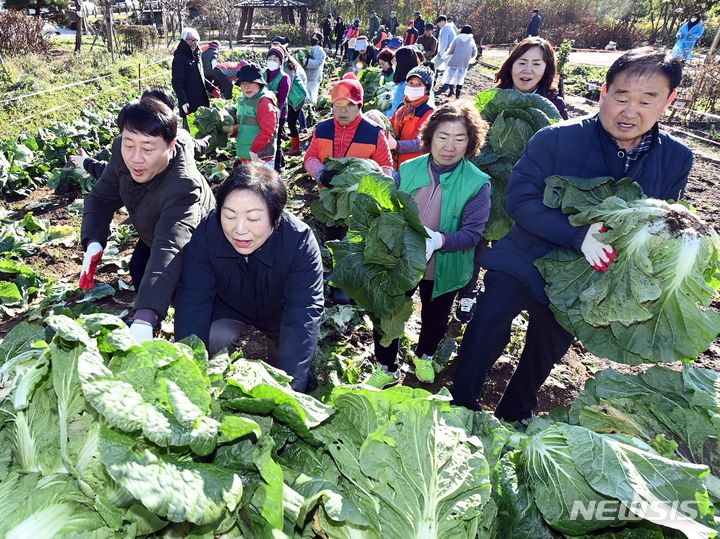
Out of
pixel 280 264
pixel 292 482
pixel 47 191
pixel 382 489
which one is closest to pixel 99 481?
pixel 292 482

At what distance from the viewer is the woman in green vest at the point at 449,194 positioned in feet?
10.4

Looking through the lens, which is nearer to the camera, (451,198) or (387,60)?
(451,198)

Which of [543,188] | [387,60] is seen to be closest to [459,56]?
[387,60]

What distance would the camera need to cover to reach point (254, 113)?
6203 mm

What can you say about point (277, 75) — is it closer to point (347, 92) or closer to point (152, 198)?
point (347, 92)

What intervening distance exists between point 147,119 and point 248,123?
3.79 metres

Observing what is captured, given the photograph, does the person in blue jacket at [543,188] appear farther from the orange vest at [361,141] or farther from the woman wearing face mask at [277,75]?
the woman wearing face mask at [277,75]

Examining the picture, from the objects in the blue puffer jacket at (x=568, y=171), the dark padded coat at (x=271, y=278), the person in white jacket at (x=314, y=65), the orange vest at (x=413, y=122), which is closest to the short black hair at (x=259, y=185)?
the dark padded coat at (x=271, y=278)

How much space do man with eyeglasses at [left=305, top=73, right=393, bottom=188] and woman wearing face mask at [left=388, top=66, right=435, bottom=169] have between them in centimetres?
75

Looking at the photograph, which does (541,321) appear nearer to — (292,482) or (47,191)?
(292,482)

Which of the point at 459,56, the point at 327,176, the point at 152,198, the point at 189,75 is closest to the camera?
the point at 152,198

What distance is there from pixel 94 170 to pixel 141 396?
10.2ft

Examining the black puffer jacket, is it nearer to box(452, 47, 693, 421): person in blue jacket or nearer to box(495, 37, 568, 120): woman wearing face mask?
box(495, 37, 568, 120): woman wearing face mask

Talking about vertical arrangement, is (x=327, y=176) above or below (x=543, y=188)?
below
